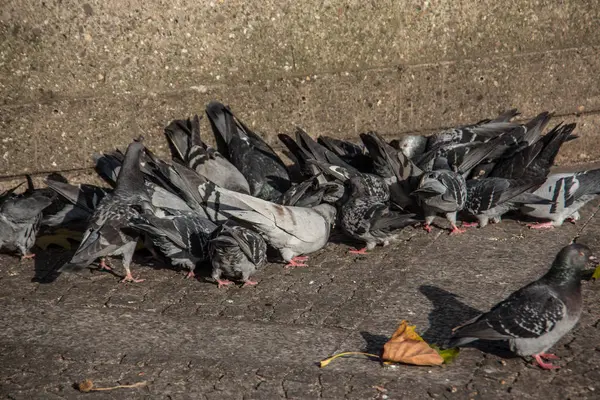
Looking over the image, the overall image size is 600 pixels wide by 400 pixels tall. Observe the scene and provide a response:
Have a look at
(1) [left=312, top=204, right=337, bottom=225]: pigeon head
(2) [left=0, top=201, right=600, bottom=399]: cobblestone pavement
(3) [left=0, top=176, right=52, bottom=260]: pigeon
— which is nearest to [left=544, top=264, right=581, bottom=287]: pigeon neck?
(2) [left=0, top=201, right=600, bottom=399]: cobblestone pavement

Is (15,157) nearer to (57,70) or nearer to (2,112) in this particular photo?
(2,112)

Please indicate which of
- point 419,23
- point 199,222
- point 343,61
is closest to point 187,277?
point 199,222

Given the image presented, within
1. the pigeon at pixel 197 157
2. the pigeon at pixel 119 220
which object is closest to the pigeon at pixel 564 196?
the pigeon at pixel 197 157

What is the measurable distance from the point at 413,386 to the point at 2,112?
409cm

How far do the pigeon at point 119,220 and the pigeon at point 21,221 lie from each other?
0.55 m

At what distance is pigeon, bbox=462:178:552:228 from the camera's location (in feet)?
20.6

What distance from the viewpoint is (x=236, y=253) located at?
211 inches

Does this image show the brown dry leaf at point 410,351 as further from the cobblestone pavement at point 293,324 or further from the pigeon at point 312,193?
the pigeon at point 312,193

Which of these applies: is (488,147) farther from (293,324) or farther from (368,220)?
(293,324)

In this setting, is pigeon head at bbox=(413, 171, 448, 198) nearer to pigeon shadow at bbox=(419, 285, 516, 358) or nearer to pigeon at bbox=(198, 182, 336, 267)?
pigeon at bbox=(198, 182, 336, 267)

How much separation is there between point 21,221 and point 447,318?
3.39 metres

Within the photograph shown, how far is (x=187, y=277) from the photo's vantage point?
5758mm

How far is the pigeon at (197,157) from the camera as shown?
21.8 feet

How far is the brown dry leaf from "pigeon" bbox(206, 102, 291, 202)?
2.54 metres
